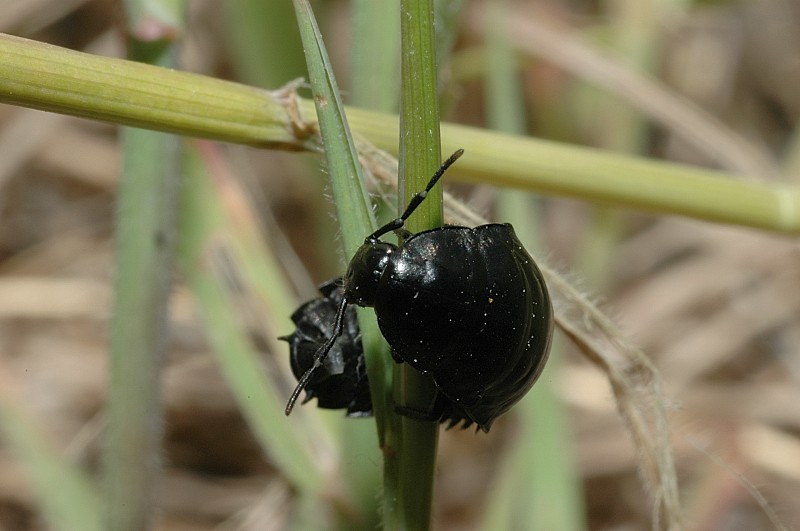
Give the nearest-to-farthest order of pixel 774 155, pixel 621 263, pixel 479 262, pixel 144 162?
pixel 479 262, pixel 144 162, pixel 621 263, pixel 774 155

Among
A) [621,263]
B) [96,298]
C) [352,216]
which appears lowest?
[621,263]

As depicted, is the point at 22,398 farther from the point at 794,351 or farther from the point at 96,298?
the point at 794,351

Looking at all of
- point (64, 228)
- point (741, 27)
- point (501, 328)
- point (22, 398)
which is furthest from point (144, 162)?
point (741, 27)

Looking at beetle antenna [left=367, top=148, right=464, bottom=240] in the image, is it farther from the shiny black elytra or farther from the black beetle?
the black beetle

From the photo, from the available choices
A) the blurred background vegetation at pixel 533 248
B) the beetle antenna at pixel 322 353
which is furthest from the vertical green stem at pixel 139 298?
the beetle antenna at pixel 322 353

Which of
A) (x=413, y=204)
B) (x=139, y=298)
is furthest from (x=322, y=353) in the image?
(x=139, y=298)

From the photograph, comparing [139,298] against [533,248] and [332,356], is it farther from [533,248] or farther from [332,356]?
[533,248]

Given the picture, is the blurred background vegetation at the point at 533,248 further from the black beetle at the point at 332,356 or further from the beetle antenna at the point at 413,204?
the beetle antenna at the point at 413,204
